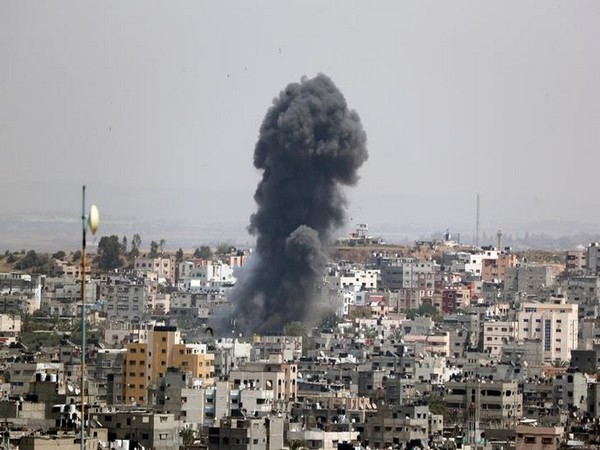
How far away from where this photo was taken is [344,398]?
69.1 metres

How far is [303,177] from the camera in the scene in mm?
111250

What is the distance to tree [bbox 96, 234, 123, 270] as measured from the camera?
147 metres

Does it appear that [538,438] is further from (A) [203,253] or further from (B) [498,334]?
(A) [203,253]

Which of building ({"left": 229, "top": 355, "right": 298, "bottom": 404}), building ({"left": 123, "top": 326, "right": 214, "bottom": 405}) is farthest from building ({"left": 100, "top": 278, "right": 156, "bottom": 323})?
building ({"left": 123, "top": 326, "right": 214, "bottom": 405})

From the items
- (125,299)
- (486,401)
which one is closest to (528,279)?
(125,299)

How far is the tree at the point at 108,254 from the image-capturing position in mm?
146875

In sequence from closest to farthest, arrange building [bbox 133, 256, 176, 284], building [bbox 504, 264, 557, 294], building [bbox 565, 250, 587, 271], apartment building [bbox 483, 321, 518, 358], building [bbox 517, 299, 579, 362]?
apartment building [bbox 483, 321, 518, 358], building [bbox 517, 299, 579, 362], building [bbox 504, 264, 557, 294], building [bbox 133, 256, 176, 284], building [bbox 565, 250, 587, 271]

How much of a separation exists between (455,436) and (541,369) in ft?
94.9

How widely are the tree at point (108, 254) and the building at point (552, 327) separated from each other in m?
40.1

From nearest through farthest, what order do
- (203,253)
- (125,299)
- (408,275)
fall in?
1. (125,299)
2. (408,275)
3. (203,253)

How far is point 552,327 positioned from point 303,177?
11288mm

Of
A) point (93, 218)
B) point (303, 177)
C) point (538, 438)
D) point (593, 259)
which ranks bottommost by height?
point (538, 438)

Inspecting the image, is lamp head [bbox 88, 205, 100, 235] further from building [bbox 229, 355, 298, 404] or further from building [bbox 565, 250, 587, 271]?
building [bbox 565, 250, 587, 271]

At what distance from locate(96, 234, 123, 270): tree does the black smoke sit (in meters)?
33.4
